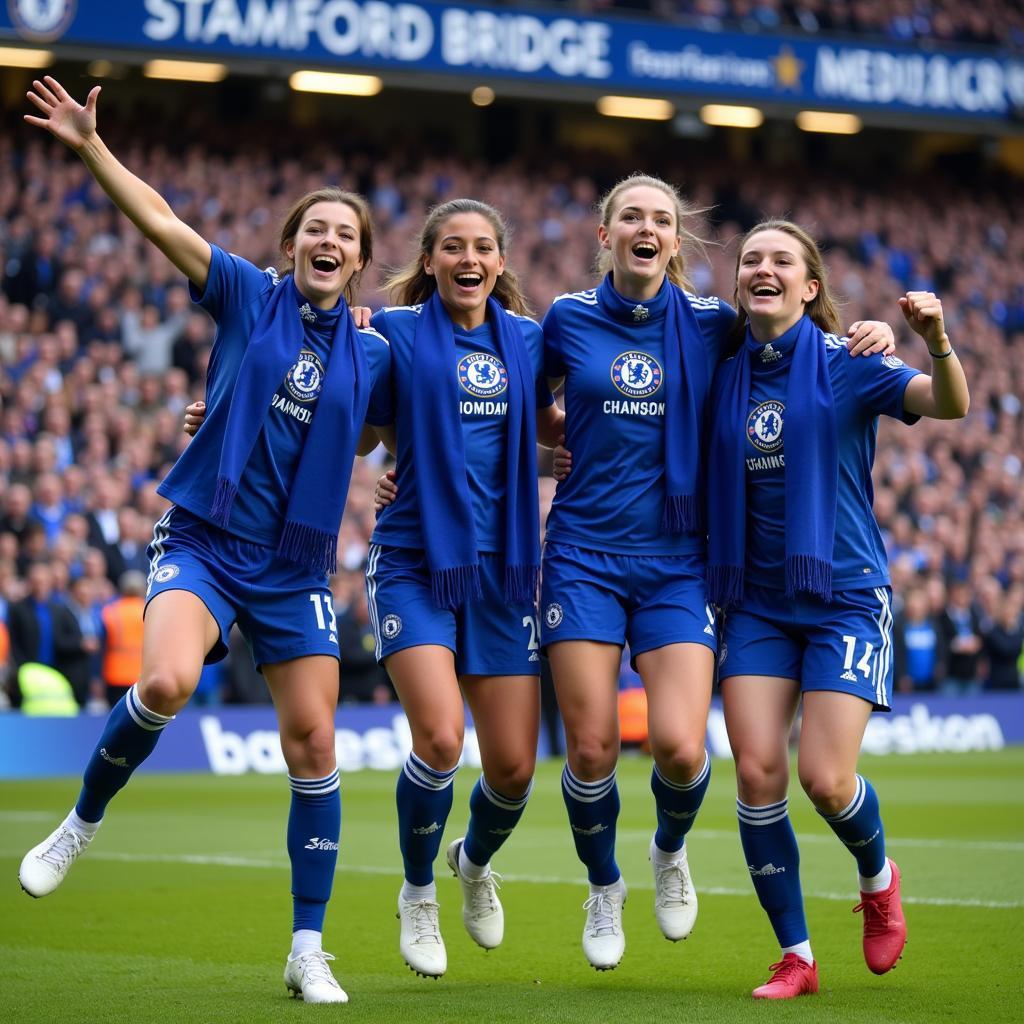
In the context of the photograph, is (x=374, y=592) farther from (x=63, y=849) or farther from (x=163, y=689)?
(x=63, y=849)

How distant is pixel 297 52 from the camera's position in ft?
83.2

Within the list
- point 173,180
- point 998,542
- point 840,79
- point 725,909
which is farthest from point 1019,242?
point 725,909

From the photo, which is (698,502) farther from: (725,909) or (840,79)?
(840,79)

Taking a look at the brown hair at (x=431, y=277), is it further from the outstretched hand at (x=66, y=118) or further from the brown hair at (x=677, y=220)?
the outstretched hand at (x=66, y=118)

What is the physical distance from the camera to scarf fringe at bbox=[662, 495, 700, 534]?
6.33m

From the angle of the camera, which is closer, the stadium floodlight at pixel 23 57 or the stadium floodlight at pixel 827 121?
the stadium floodlight at pixel 23 57

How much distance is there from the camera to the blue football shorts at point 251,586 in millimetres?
5926

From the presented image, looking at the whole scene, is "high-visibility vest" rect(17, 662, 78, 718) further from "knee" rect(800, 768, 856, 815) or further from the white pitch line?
"knee" rect(800, 768, 856, 815)

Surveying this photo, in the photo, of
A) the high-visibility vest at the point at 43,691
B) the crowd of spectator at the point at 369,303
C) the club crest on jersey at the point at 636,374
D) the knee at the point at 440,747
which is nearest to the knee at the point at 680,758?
the knee at the point at 440,747

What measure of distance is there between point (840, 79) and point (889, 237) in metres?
2.87

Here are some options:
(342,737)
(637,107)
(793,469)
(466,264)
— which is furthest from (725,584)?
(637,107)

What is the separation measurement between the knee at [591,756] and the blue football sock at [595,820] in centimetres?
4

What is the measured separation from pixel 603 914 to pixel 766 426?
72.4 inches

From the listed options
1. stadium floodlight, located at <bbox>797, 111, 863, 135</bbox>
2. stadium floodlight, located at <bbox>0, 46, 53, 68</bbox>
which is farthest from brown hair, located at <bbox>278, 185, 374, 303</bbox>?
stadium floodlight, located at <bbox>797, 111, 863, 135</bbox>
